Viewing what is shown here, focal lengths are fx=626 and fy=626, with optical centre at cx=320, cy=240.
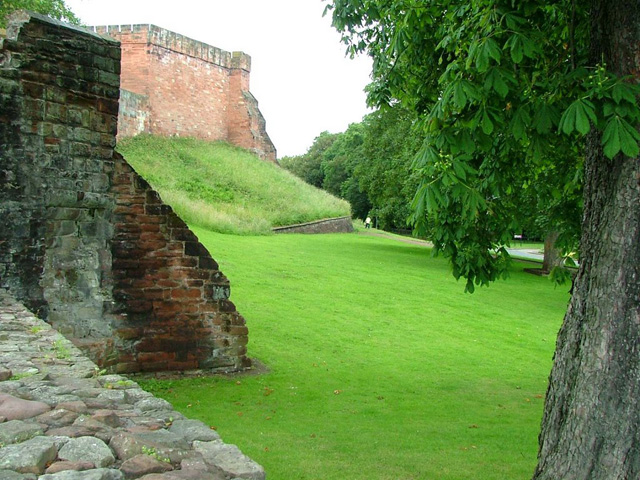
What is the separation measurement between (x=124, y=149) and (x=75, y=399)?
2923 centimetres

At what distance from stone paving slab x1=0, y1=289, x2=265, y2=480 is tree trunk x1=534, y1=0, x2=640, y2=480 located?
9.14ft

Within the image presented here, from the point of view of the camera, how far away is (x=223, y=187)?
3153 cm

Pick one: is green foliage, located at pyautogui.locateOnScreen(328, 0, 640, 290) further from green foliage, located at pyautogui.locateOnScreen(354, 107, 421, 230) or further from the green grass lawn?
green foliage, located at pyautogui.locateOnScreen(354, 107, 421, 230)

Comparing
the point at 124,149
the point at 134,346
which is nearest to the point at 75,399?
the point at 134,346

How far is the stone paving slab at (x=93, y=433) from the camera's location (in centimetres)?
268

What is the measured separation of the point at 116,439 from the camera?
2984mm

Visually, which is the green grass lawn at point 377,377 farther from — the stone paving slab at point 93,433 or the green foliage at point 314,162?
the green foliage at point 314,162

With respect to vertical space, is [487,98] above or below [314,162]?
below

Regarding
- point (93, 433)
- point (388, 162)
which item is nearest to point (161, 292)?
point (93, 433)

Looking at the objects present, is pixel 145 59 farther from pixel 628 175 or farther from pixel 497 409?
pixel 628 175

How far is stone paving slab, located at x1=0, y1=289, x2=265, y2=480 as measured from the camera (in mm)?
2684

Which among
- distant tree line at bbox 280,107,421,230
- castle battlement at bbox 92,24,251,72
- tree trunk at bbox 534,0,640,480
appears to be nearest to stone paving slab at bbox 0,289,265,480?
tree trunk at bbox 534,0,640,480

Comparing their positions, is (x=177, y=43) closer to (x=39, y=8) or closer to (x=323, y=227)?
(x=323, y=227)

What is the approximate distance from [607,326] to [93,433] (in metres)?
3.50
